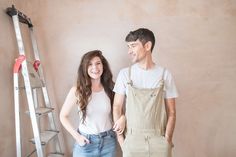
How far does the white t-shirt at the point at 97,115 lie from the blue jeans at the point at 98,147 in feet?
0.13

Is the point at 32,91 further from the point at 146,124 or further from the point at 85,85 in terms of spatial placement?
the point at 146,124

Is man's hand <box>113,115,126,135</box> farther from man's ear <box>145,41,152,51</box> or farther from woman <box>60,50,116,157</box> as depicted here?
man's ear <box>145,41,152,51</box>

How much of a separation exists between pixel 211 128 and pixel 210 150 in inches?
8.6

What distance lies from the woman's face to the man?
174 millimetres

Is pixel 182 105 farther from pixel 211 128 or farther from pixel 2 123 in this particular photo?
pixel 2 123

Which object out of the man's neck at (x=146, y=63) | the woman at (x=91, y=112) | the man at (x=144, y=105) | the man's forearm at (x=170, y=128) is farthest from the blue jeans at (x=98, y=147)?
the man's neck at (x=146, y=63)

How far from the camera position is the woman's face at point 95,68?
1.72 metres

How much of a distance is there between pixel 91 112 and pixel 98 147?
27cm

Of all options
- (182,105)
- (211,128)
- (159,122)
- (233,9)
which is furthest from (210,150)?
(233,9)

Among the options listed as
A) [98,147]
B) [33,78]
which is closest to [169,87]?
[98,147]

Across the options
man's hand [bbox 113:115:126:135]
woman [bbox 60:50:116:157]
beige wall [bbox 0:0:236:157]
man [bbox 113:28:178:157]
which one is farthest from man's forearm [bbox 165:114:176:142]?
beige wall [bbox 0:0:236:157]

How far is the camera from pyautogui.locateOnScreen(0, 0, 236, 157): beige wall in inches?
85.0

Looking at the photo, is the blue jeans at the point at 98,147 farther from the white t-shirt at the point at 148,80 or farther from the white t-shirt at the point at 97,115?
the white t-shirt at the point at 148,80

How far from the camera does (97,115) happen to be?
1.73 metres
